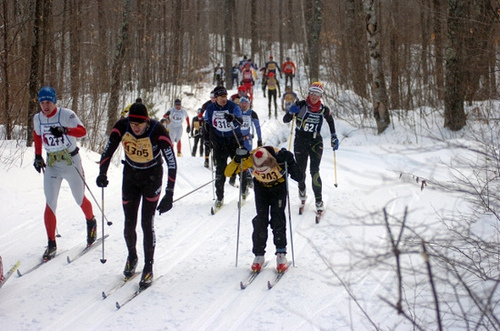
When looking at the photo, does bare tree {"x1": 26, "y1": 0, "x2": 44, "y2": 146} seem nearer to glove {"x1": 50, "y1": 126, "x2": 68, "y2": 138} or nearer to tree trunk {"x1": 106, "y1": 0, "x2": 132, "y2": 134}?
tree trunk {"x1": 106, "y1": 0, "x2": 132, "y2": 134}

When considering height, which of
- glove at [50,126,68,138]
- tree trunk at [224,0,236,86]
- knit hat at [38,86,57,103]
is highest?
tree trunk at [224,0,236,86]

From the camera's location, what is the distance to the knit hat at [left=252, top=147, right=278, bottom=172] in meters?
5.84

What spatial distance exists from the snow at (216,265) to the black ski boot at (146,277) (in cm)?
9

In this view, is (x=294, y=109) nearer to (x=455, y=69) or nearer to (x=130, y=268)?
(x=130, y=268)

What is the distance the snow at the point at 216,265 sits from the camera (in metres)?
4.17

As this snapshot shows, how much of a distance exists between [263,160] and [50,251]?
3.08 meters

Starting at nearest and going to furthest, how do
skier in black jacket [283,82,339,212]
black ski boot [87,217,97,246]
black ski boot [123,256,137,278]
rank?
1. black ski boot [123,256,137,278]
2. black ski boot [87,217,97,246]
3. skier in black jacket [283,82,339,212]

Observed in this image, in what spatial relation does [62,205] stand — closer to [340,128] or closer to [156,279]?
[156,279]

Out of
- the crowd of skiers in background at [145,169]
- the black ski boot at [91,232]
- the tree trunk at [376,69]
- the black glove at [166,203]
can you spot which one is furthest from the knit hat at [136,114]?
the tree trunk at [376,69]

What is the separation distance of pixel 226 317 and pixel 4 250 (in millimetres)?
3702

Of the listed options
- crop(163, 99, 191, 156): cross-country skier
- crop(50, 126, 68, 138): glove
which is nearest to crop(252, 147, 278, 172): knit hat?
crop(50, 126, 68, 138): glove

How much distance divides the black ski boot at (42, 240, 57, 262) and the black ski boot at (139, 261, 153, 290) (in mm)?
1600

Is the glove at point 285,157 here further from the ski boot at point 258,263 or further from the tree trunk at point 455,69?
the tree trunk at point 455,69

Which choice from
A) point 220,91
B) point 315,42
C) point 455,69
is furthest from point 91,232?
point 315,42
